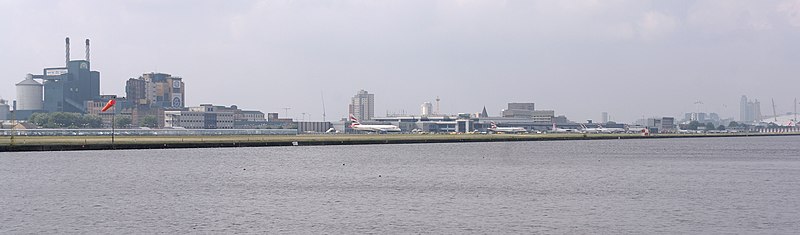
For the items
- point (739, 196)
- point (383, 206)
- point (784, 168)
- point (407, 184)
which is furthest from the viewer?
point (784, 168)

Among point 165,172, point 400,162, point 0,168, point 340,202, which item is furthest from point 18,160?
point 340,202

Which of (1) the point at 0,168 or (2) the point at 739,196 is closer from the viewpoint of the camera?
(2) the point at 739,196

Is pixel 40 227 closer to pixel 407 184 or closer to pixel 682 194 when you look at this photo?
pixel 407 184

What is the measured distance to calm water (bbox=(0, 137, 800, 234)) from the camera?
1534 inches

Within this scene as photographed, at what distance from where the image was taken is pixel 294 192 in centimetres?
5534

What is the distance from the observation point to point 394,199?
5066 centimetres

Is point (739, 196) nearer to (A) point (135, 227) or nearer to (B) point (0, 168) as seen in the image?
(A) point (135, 227)

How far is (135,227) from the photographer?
1508 inches

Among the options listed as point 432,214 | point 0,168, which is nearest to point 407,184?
point 432,214

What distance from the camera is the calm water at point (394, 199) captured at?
38969 millimetres

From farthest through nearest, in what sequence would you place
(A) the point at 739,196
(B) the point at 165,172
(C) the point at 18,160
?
(C) the point at 18,160, (B) the point at 165,172, (A) the point at 739,196

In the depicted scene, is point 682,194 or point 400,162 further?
point 400,162

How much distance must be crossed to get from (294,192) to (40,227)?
19.4 metres

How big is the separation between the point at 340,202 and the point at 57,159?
182 feet
